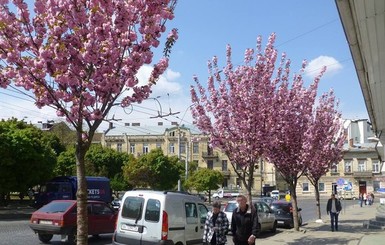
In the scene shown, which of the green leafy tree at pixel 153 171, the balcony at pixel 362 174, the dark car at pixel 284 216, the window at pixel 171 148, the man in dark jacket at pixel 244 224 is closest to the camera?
the man in dark jacket at pixel 244 224

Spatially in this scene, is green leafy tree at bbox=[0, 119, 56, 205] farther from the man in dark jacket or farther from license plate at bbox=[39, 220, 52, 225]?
the man in dark jacket

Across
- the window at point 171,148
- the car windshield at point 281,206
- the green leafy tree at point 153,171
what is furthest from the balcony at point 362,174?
the car windshield at point 281,206

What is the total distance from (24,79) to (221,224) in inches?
207

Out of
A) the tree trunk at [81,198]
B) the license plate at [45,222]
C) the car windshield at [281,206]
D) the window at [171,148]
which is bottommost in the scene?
the car windshield at [281,206]

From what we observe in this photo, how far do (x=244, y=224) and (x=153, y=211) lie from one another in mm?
3365

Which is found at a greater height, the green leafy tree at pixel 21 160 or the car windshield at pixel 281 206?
the green leafy tree at pixel 21 160

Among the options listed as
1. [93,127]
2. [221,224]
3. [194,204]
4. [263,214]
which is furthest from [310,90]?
[93,127]

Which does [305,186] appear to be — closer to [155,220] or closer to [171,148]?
[171,148]

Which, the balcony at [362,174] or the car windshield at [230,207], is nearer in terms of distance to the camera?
the car windshield at [230,207]

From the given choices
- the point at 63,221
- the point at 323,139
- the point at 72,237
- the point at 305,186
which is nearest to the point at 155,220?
the point at 63,221

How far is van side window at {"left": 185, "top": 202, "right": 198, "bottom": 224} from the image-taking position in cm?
1327

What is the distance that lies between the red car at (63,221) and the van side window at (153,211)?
5.14 meters

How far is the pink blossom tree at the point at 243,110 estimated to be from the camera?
662 inches

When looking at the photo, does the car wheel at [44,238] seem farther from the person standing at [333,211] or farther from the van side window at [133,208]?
the person standing at [333,211]
